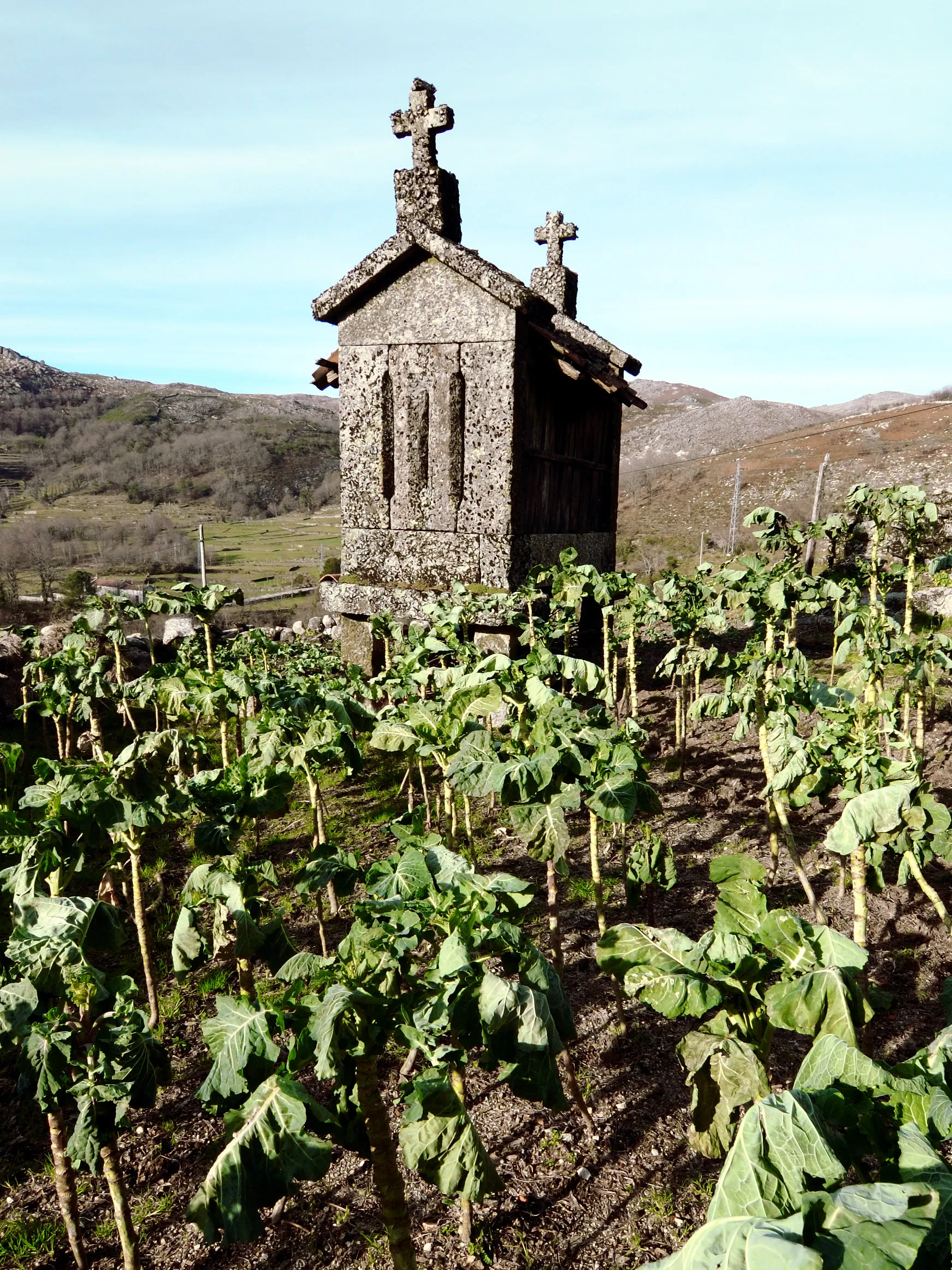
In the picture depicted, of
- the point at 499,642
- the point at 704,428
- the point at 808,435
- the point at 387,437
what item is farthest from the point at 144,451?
the point at 704,428

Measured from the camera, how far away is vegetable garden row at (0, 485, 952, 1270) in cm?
170

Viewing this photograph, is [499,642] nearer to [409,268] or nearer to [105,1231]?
[409,268]

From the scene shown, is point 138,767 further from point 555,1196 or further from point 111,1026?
point 555,1196

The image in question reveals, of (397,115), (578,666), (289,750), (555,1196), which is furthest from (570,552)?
(555,1196)

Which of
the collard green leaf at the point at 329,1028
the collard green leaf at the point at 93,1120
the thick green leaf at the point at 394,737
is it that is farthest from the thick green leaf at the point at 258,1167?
the thick green leaf at the point at 394,737

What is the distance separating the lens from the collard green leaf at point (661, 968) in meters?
2.16

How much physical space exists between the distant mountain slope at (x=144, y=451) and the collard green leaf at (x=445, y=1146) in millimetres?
27306

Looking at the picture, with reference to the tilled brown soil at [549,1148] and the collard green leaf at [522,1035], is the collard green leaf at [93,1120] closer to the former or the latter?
the tilled brown soil at [549,1148]

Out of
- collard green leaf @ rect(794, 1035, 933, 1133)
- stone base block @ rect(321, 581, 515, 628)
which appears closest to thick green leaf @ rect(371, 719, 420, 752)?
collard green leaf @ rect(794, 1035, 933, 1133)

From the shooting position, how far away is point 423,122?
27.6ft

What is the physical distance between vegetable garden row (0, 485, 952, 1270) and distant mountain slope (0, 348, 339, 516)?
81.8 feet

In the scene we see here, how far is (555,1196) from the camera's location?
10.5 feet

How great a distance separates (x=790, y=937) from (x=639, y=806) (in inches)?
53.4

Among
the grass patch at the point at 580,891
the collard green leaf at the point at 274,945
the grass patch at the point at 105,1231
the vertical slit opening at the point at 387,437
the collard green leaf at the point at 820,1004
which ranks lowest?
the grass patch at the point at 105,1231
